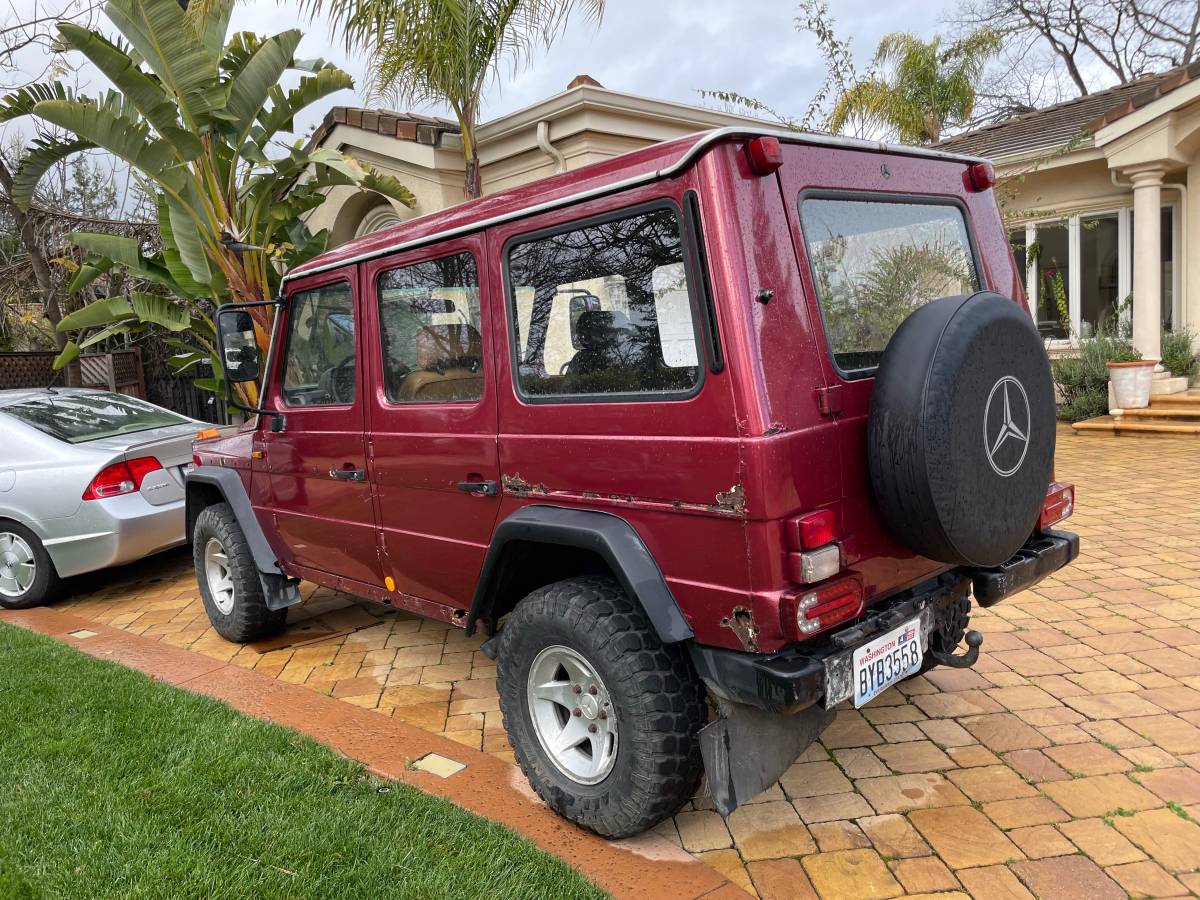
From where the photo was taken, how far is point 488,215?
3098 millimetres

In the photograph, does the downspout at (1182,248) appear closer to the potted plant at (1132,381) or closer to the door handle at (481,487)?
the potted plant at (1132,381)

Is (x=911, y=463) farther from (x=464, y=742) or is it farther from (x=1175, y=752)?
(x=464, y=742)

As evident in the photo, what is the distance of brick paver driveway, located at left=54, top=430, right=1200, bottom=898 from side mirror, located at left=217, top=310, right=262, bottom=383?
1.64m

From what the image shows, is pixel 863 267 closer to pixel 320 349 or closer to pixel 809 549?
pixel 809 549

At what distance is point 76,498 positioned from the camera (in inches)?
222

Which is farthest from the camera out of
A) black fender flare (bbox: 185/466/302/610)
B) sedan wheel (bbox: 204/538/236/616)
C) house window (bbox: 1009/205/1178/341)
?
house window (bbox: 1009/205/1178/341)

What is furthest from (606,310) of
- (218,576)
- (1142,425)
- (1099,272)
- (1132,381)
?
(1099,272)

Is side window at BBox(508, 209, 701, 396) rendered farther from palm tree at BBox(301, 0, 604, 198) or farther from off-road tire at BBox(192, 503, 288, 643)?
palm tree at BBox(301, 0, 604, 198)

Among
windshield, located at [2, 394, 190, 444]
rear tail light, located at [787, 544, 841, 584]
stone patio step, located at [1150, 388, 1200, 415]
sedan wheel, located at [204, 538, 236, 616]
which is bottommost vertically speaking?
stone patio step, located at [1150, 388, 1200, 415]

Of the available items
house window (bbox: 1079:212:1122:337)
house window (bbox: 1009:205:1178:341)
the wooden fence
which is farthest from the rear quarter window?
the wooden fence

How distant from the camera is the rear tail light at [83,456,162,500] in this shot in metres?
5.63

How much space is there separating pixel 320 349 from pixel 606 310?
189 centimetres

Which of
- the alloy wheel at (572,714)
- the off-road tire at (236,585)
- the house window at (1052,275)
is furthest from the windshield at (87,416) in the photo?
the house window at (1052,275)

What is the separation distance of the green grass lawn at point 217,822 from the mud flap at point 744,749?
49cm
